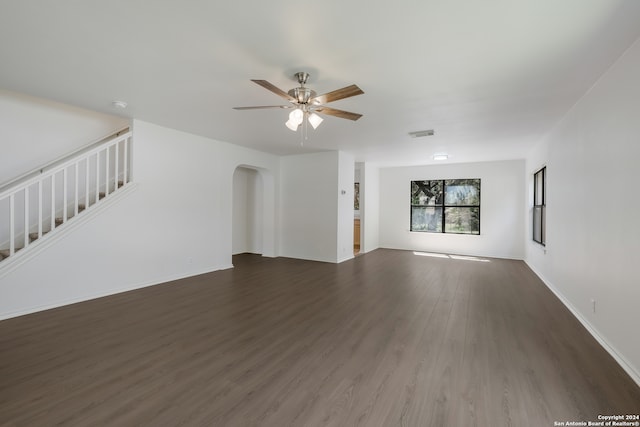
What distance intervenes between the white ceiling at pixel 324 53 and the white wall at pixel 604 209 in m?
0.30

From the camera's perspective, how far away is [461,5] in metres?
1.76

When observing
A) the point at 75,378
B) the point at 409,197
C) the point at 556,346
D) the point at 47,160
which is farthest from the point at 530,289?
the point at 47,160

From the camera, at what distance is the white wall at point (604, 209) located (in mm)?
2166

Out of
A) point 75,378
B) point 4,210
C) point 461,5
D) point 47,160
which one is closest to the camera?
point 461,5

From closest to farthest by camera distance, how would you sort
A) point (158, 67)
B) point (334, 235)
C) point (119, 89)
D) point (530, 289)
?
point (158, 67) → point (119, 89) → point (530, 289) → point (334, 235)

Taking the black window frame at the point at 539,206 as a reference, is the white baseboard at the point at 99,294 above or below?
below

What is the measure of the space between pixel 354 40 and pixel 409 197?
22.0ft

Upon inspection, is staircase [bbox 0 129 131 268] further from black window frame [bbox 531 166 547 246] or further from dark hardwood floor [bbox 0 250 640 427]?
black window frame [bbox 531 166 547 246]

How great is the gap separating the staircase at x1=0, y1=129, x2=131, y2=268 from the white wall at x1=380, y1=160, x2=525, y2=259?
6763 millimetres

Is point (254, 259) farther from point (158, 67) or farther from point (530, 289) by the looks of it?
point (530, 289)

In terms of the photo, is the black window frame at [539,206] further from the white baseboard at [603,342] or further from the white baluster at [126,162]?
the white baluster at [126,162]

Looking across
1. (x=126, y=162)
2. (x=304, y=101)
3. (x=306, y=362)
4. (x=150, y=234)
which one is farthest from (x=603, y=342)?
(x=126, y=162)

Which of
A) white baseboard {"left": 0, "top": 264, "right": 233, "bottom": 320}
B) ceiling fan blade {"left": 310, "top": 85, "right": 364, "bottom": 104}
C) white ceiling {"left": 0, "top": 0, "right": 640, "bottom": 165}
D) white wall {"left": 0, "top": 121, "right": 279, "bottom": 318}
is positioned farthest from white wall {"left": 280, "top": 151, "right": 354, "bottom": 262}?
ceiling fan blade {"left": 310, "top": 85, "right": 364, "bottom": 104}

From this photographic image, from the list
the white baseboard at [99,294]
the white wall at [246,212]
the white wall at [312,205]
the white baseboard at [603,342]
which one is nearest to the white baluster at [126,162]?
the white baseboard at [99,294]
